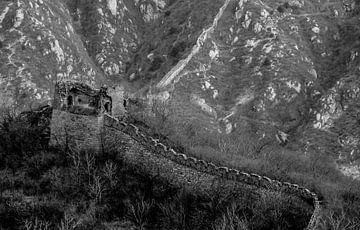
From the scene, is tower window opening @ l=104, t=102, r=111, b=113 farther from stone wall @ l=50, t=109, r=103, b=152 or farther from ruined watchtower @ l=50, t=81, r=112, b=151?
stone wall @ l=50, t=109, r=103, b=152

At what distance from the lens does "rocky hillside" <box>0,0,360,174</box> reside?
10731cm

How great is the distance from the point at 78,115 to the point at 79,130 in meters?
1.04

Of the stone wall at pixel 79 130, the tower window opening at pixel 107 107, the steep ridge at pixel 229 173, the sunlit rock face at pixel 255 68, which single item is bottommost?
the steep ridge at pixel 229 173

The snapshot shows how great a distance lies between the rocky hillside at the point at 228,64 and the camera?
107312 mm

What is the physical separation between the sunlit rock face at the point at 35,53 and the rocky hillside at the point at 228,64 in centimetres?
29

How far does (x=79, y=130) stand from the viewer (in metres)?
32.8

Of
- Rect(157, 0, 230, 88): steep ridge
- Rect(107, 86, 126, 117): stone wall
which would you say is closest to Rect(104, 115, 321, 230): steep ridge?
Rect(107, 86, 126, 117): stone wall

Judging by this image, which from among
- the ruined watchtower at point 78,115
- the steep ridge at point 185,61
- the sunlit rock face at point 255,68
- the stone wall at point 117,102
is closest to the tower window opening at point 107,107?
the ruined watchtower at point 78,115

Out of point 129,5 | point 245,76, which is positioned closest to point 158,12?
point 129,5

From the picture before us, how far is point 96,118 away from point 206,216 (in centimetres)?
1056

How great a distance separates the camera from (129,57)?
16138 cm

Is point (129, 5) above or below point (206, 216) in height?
above

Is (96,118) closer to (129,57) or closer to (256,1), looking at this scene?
(256,1)

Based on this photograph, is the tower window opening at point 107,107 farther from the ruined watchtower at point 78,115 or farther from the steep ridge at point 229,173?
the steep ridge at point 229,173
